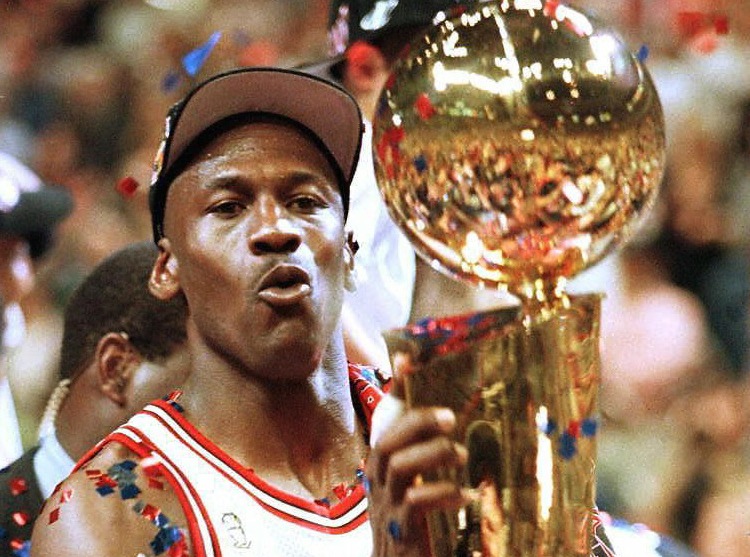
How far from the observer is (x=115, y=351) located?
144 inches

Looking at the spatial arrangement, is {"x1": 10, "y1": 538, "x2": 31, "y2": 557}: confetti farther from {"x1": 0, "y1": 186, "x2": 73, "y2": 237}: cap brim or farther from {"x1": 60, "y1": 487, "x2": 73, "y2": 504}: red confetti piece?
{"x1": 0, "y1": 186, "x2": 73, "y2": 237}: cap brim

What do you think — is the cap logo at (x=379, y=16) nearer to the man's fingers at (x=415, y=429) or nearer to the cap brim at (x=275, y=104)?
the cap brim at (x=275, y=104)

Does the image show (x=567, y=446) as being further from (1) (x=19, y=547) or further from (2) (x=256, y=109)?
(1) (x=19, y=547)

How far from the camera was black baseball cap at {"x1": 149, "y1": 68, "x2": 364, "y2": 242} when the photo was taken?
2.49 m

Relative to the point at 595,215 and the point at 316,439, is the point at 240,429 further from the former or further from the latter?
the point at 595,215

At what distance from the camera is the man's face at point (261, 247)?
2.36 metres

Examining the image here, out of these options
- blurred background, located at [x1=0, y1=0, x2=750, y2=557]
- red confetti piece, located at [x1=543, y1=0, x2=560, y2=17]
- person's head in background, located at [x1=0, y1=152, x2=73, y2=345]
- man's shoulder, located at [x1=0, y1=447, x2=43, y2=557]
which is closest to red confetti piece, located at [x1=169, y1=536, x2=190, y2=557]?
→ red confetti piece, located at [x1=543, y1=0, x2=560, y2=17]

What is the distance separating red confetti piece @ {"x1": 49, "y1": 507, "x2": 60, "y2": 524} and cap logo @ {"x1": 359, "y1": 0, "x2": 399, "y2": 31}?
1.40 m

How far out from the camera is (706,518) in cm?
518

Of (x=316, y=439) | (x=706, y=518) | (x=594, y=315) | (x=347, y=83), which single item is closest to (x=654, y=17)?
(x=706, y=518)

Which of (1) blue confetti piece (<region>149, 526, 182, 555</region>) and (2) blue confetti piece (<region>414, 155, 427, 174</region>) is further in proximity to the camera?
(1) blue confetti piece (<region>149, 526, 182, 555</region>)

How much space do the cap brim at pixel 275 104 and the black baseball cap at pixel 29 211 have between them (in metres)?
1.97

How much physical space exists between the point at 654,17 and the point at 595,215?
3.97 meters

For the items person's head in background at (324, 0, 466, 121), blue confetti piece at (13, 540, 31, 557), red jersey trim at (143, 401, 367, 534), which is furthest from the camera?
person's head in background at (324, 0, 466, 121)
